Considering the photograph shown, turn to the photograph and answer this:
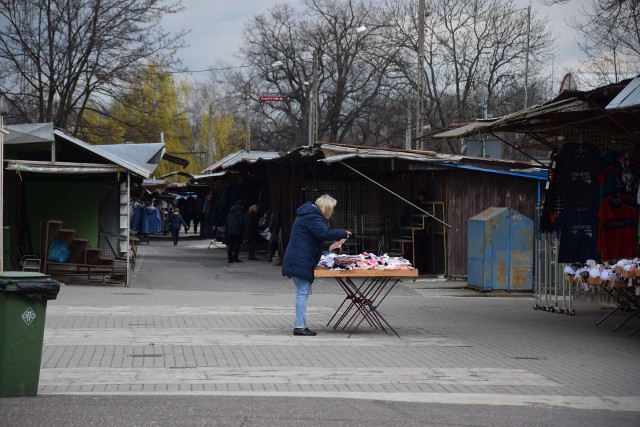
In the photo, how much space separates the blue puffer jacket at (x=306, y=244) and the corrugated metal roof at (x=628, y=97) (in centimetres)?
380

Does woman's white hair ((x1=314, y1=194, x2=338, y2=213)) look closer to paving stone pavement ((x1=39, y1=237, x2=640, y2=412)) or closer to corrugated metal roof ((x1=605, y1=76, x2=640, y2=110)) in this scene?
paving stone pavement ((x1=39, y1=237, x2=640, y2=412))

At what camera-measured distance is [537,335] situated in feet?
47.4

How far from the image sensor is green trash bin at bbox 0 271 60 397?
8.76m

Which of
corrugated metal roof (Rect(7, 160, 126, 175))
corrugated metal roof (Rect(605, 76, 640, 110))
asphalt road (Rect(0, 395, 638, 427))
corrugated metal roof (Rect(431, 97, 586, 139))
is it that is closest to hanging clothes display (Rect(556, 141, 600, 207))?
corrugated metal roof (Rect(431, 97, 586, 139))

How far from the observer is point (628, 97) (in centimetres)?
1232

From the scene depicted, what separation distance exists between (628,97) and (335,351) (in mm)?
4556

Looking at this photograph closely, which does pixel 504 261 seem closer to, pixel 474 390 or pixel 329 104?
pixel 474 390

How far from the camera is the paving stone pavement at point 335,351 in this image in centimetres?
958

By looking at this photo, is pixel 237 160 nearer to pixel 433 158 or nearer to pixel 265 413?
pixel 433 158

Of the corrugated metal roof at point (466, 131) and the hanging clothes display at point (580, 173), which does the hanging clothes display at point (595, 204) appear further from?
the corrugated metal roof at point (466, 131)

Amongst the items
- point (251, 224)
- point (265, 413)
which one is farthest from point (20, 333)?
point (251, 224)

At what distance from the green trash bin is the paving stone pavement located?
0.43 metres

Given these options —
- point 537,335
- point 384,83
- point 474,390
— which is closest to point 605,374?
point 474,390

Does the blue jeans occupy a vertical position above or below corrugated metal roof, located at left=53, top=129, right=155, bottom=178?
below
